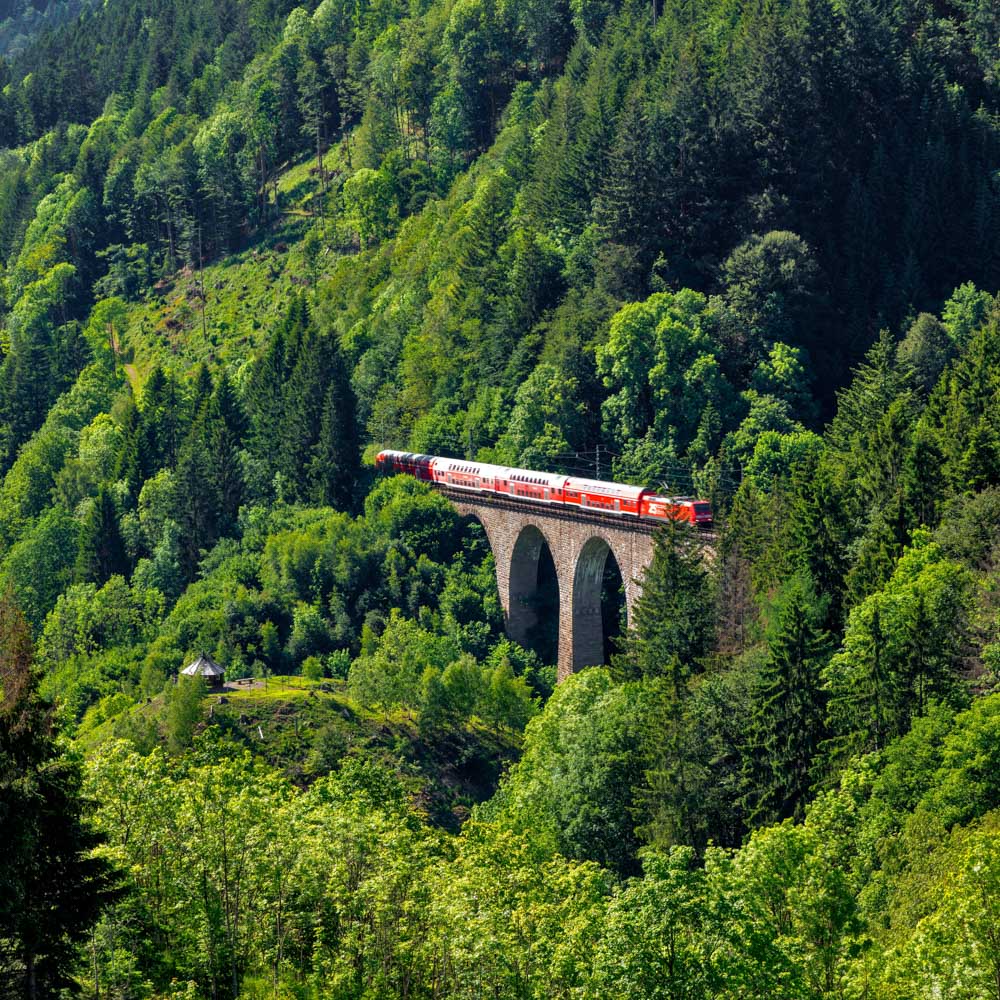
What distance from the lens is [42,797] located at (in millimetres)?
37500

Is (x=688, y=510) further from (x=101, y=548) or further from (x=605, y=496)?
(x=101, y=548)

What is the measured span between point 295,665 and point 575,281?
32468mm

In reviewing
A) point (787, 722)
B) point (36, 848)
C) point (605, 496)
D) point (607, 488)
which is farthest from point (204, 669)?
point (36, 848)

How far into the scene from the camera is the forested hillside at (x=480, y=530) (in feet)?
148

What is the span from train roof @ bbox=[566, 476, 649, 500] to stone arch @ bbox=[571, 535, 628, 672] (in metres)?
3.26

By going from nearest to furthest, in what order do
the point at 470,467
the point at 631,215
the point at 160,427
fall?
the point at 470,467, the point at 631,215, the point at 160,427

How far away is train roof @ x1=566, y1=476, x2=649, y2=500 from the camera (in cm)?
9600

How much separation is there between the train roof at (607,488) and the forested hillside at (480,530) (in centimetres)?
417

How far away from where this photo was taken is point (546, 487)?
103 m

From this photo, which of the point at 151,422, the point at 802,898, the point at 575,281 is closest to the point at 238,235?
the point at 151,422

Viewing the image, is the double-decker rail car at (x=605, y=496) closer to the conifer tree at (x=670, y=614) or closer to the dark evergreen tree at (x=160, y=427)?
the conifer tree at (x=670, y=614)

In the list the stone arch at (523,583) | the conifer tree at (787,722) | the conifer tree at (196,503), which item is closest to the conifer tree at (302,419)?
the conifer tree at (196,503)

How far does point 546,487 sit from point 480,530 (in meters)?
8.59

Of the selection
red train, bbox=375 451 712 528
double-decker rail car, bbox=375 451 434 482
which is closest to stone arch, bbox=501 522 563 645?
red train, bbox=375 451 712 528
